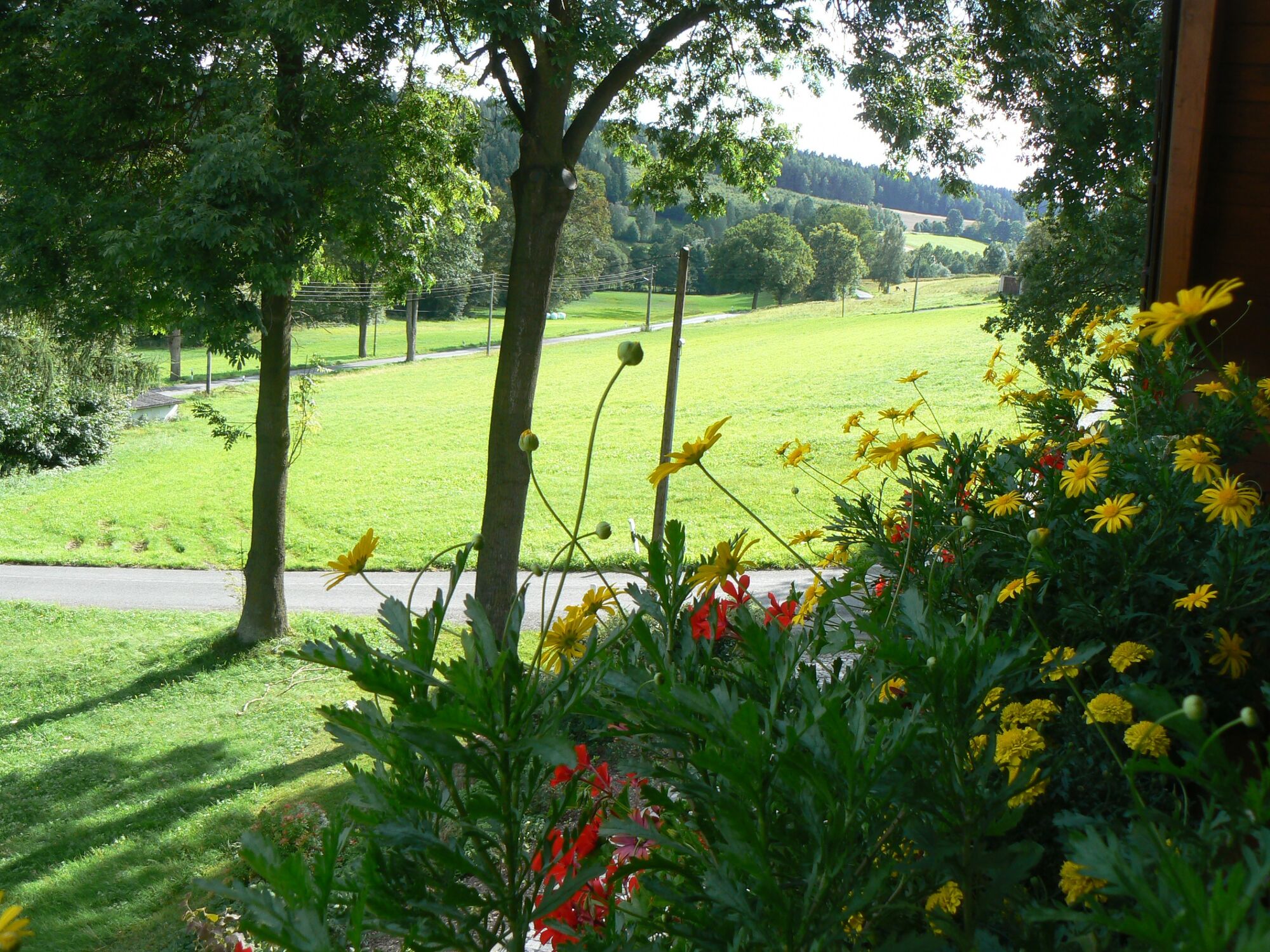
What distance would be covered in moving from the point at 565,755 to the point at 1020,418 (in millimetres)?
1921

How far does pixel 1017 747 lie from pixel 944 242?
7378cm

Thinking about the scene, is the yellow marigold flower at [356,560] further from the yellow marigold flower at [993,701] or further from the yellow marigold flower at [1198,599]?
the yellow marigold flower at [1198,599]

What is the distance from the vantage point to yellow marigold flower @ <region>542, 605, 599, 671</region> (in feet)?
3.30

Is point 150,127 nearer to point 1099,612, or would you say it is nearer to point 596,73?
point 596,73

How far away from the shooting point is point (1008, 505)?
1412 millimetres

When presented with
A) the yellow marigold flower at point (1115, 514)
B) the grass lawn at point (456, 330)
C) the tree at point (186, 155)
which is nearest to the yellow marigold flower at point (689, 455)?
the yellow marigold flower at point (1115, 514)

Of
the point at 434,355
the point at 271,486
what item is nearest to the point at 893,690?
the point at 271,486

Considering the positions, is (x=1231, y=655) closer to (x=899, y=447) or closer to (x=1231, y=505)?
(x=1231, y=505)

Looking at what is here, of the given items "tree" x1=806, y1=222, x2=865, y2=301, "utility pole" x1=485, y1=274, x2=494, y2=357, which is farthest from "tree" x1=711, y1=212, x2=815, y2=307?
"utility pole" x1=485, y1=274, x2=494, y2=357

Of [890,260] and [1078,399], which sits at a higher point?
[890,260]

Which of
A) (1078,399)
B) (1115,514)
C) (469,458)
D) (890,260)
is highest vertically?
(890,260)

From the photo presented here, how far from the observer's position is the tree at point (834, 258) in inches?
2169

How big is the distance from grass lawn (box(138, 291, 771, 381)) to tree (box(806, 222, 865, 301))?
417cm

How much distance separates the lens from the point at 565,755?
0.65 meters
